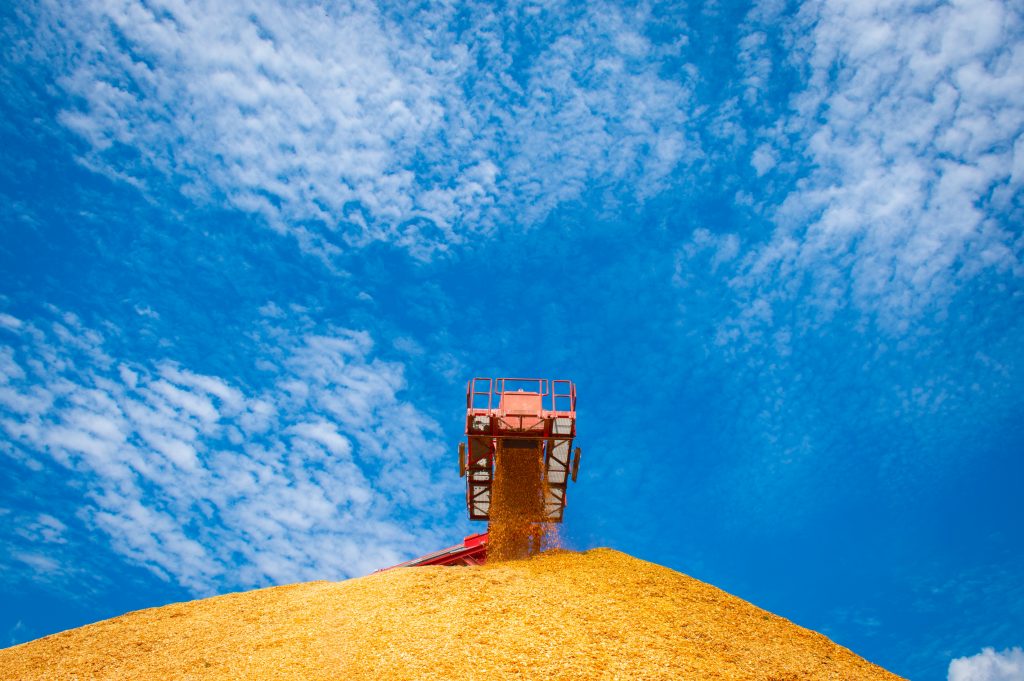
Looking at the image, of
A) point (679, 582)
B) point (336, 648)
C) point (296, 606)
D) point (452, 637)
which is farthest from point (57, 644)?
point (679, 582)

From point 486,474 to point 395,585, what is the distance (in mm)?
4787

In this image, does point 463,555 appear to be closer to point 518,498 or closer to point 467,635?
point 518,498

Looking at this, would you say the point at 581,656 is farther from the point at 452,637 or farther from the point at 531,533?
the point at 531,533

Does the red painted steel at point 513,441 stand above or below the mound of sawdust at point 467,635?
above

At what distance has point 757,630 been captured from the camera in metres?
13.2

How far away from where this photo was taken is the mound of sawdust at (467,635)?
11.1 m

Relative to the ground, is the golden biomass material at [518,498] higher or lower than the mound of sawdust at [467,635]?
higher

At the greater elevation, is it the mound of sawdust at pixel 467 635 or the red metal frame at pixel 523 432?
the red metal frame at pixel 523 432

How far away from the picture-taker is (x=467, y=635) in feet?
39.1

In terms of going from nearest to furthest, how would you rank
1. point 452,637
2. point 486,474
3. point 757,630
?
point 452,637 → point 757,630 → point 486,474

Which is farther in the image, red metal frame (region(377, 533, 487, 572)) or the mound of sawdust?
red metal frame (region(377, 533, 487, 572))

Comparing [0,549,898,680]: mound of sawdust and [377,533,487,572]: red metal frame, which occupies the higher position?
[377,533,487,572]: red metal frame

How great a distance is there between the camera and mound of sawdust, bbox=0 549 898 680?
11.1 meters

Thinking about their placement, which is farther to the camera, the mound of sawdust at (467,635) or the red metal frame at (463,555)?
the red metal frame at (463,555)
